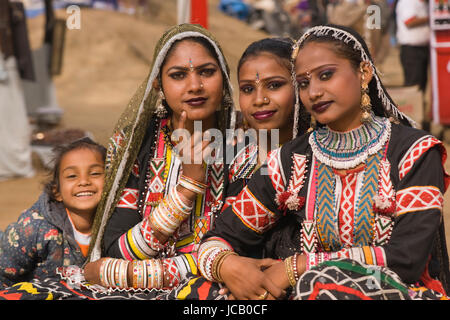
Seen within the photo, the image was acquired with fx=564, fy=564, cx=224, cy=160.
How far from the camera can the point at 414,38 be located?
25.0ft

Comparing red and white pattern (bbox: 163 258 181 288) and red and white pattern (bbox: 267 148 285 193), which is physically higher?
red and white pattern (bbox: 267 148 285 193)

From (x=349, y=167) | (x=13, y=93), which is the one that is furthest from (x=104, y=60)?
(x=349, y=167)

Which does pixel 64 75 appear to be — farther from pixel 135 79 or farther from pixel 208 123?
pixel 208 123

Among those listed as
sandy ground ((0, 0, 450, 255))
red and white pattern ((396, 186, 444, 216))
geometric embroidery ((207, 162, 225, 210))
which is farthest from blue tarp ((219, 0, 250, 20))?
red and white pattern ((396, 186, 444, 216))

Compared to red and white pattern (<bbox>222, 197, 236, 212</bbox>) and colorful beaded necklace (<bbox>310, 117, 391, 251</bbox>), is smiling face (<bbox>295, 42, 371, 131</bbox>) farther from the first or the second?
red and white pattern (<bbox>222, 197, 236, 212</bbox>)

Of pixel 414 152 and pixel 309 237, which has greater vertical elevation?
pixel 414 152

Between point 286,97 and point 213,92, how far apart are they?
0.38 m

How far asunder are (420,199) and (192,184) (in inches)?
41.2

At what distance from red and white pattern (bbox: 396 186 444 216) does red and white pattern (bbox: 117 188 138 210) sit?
4.48 feet

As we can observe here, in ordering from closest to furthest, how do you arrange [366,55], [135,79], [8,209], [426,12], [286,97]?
1. [366,55]
2. [286,97]
3. [8,209]
4. [426,12]
5. [135,79]

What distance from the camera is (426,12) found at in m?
7.46

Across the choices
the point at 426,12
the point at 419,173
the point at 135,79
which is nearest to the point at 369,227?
the point at 419,173

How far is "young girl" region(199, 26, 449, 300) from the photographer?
218 centimetres

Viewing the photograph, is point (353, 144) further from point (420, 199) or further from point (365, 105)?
point (420, 199)
